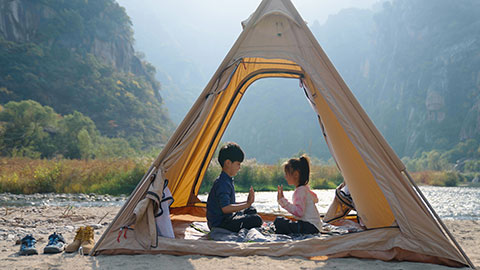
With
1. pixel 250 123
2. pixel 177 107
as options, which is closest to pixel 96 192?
pixel 250 123

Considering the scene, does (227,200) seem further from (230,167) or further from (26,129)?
(26,129)

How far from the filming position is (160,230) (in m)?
4.23

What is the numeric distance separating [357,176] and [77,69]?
4957cm

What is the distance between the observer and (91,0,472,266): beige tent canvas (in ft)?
12.5

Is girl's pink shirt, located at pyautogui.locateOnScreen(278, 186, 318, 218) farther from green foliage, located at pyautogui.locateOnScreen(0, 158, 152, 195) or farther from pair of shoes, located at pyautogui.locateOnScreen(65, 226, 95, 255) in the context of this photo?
green foliage, located at pyautogui.locateOnScreen(0, 158, 152, 195)

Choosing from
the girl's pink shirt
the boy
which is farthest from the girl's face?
the boy

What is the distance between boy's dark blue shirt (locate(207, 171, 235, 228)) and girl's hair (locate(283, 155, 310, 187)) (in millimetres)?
760

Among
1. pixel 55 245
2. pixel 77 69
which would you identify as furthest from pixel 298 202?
pixel 77 69

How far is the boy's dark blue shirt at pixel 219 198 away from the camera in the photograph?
14.4 feet

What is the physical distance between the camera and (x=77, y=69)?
47906 millimetres

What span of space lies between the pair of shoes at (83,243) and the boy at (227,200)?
1.43 meters

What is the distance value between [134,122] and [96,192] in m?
32.9

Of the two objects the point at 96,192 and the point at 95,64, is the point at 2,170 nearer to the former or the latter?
the point at 96,192

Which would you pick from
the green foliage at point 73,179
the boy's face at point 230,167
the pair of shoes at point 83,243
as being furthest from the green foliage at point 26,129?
the boy's face at point 230,167
